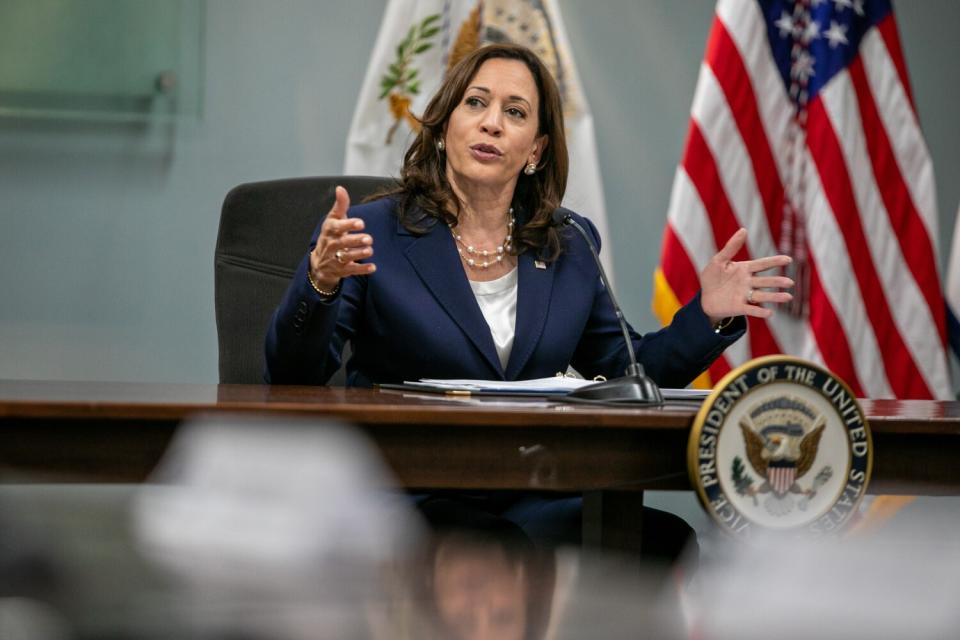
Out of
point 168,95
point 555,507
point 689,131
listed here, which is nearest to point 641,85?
point 689,131

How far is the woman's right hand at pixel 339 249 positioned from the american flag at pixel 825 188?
159 centimetres

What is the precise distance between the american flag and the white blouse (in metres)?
1.11

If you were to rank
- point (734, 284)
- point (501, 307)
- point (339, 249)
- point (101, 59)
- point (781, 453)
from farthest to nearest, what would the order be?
1. point (101, 59)
2. point (501, 307)
3. point (734, 284)
4. point (339, 249)
5. point (781, 453)

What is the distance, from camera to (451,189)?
2.01 meters

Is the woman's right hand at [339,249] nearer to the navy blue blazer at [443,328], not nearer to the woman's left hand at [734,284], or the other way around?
the navy blue blazer at [443,328]

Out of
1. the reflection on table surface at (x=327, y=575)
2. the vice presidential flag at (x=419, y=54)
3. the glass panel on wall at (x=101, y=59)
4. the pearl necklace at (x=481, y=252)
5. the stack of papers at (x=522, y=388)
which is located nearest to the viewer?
the reflection on table surface at (x=327, y=575)

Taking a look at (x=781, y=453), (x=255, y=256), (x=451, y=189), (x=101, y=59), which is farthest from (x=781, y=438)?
(x=101, y=59)

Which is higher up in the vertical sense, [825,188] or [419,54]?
[419,54]

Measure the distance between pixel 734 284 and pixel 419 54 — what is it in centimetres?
149

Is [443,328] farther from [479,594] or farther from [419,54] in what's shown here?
[479,594]

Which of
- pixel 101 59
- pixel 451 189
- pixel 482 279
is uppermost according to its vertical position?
pixel 101 59

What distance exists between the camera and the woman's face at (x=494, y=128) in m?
1.98

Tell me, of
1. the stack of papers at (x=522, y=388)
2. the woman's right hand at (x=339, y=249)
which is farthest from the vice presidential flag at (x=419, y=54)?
the stack of papers at (x=522, y=388)

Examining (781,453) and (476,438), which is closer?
(781,453)
